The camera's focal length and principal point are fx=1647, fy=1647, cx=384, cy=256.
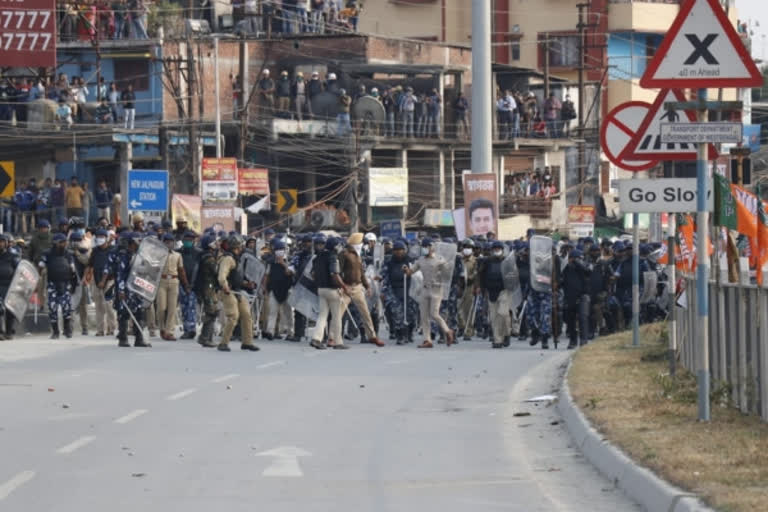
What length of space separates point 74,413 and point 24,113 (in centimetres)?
3740

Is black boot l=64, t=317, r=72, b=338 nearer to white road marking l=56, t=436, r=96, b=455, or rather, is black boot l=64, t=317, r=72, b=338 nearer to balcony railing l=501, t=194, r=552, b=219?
white road marking l=56, t=436, r=96, b=455

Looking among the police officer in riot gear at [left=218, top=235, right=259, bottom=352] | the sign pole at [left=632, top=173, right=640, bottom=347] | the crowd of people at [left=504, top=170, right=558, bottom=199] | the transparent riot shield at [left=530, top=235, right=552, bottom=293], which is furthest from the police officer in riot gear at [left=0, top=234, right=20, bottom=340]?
the crowd of people at [left=504, top=170, right=558, bottom=199]

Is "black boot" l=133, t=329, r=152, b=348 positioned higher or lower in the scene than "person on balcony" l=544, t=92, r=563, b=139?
lower

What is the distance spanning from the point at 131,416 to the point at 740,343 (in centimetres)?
572

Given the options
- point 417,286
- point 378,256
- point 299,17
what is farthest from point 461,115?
point 417,286

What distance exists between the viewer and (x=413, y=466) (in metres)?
12.3

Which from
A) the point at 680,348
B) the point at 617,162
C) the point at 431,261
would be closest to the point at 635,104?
the point at 617,162

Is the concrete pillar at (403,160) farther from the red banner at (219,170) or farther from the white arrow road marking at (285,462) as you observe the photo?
the white arrow road marking at (285,462)

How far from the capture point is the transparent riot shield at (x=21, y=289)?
93.6ft

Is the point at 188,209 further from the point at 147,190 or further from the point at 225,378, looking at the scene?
the point at 225,378

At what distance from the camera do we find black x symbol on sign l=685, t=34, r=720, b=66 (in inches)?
482

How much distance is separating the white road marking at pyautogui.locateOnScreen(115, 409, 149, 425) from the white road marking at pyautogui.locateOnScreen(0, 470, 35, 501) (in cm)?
346

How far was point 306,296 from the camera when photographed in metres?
29.5

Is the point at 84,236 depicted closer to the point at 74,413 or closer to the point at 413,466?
the point at 74,413
